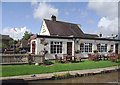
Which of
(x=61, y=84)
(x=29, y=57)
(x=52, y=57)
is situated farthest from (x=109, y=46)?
(x=61, y=84)

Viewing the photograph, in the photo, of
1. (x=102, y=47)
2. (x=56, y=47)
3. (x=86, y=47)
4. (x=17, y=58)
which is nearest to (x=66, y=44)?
(x=56, y=47)

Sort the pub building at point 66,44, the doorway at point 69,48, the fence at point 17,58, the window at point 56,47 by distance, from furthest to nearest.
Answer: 1. the doorway at point 69,48
2. the window at point 56,47
3. the pub building at point 66,44
4. the fence at point 17,58

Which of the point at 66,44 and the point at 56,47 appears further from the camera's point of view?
the point at 66,44

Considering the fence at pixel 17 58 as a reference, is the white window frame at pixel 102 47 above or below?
above

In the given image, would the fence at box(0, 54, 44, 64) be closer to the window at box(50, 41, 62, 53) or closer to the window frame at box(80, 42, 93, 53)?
the window at box(50, 41, 62, 53)

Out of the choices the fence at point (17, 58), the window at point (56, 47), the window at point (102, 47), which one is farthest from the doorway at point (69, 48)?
the fence at point (17, 58)

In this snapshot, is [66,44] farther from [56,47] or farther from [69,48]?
[56,47]

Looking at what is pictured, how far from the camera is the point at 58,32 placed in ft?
62.2

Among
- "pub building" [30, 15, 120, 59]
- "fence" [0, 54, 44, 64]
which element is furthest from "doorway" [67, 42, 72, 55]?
"fence" [0, 54, 44, 64]

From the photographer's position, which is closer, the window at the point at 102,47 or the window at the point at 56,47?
the window at the point at 56,47

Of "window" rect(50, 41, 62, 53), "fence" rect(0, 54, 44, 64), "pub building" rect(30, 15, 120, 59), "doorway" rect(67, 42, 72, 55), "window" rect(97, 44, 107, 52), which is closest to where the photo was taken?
"fence" rect(0, 54, 44, 64)

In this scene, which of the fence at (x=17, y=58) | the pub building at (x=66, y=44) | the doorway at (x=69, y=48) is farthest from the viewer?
the doorway at (x=69, y=48)

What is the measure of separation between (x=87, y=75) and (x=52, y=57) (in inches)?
260

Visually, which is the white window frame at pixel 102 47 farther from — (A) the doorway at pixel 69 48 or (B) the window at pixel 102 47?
(A) the doorway at pixel 69 48
